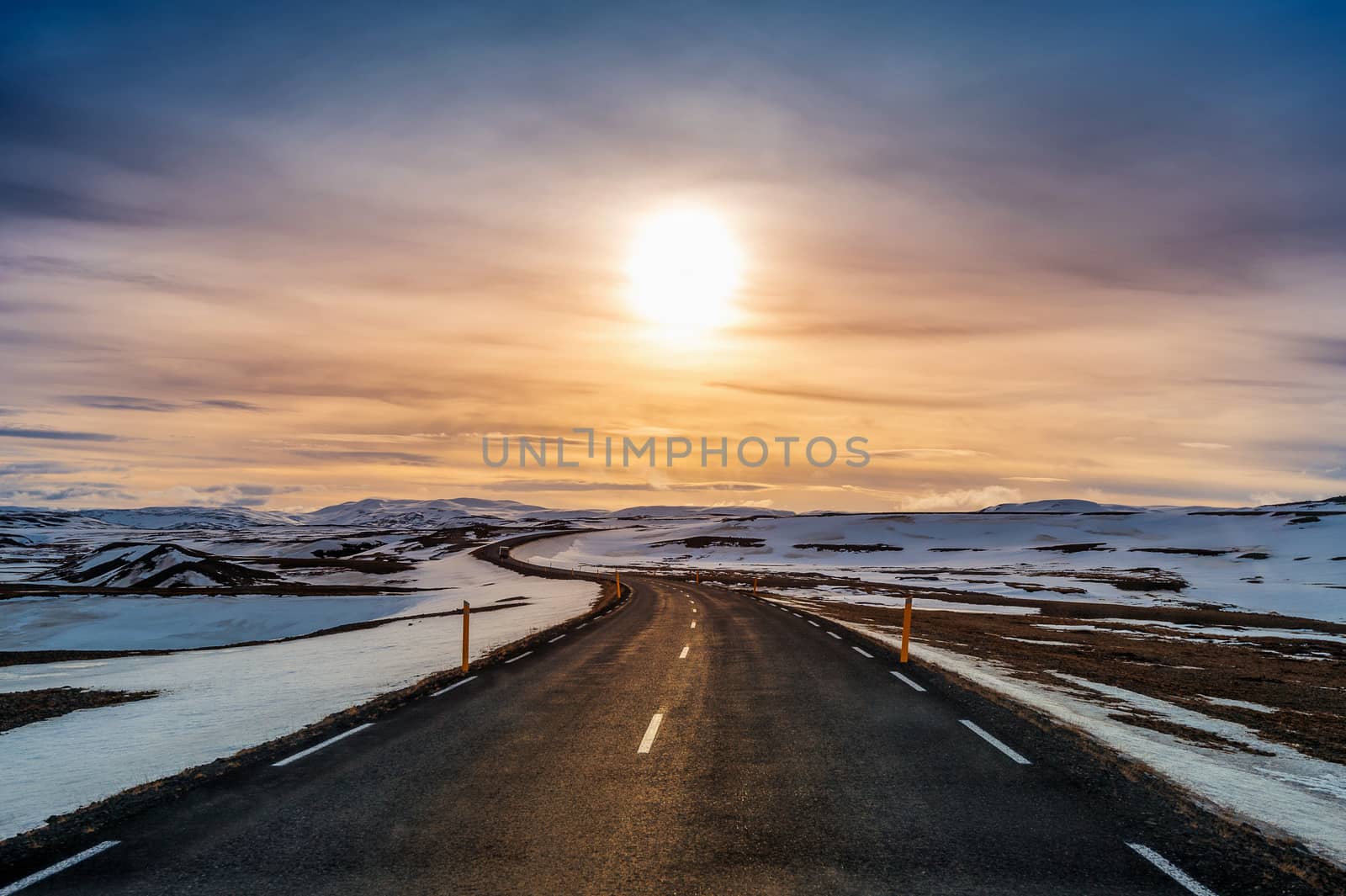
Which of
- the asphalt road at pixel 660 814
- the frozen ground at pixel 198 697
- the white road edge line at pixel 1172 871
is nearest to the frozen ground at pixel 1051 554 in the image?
the frozen ground at pixel 198 697

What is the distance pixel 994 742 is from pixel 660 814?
4899 millimetres

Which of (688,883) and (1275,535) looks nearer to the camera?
(688,883)

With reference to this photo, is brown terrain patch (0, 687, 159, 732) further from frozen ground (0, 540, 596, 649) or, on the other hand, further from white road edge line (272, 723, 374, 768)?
frozen ground (0, 540, 596, 649)

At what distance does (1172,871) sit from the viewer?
5648 millimetres

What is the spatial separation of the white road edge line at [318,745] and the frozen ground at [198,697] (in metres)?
0.84

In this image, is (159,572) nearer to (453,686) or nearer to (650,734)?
(453,686)

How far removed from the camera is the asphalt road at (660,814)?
555 centimetres

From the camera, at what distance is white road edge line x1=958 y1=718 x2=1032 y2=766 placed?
346 inches

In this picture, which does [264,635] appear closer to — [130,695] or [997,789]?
[130,695]

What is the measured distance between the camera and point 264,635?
44.2 m

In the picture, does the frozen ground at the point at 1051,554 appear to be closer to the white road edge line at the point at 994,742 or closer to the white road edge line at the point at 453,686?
the white road edge line at the point at 453,686

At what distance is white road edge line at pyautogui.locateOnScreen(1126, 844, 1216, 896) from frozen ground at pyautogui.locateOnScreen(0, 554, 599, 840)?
9170mm

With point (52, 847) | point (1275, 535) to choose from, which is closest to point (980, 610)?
point (52, 847)

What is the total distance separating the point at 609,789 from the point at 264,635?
142 feet
